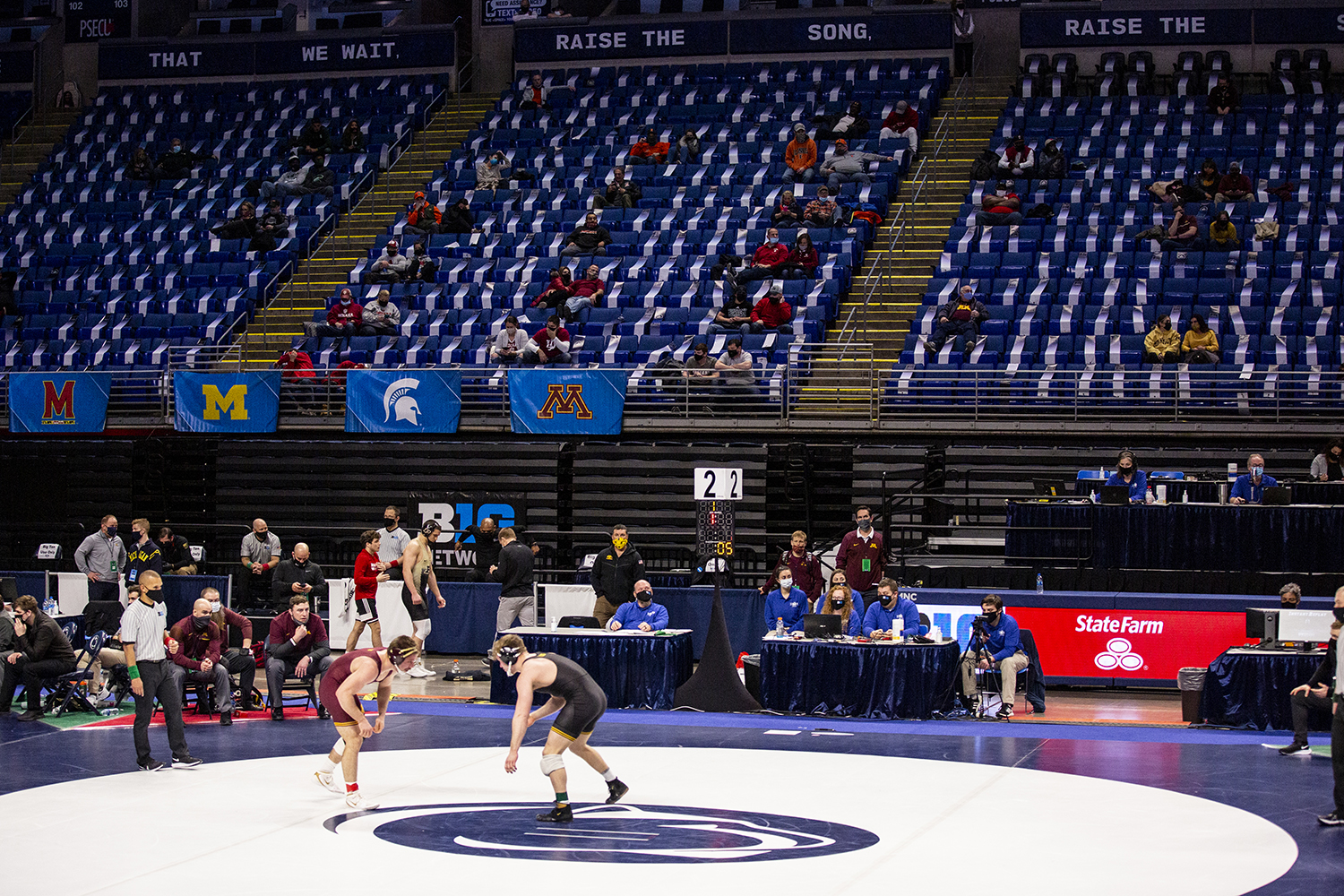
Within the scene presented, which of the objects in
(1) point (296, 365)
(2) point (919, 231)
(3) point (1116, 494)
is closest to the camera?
(3) point (1116, 494)

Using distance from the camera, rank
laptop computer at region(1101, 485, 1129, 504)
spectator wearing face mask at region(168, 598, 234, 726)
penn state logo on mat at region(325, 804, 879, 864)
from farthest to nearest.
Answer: laptop computer at region(1101, 485, 1129, 504), spectator wearing face mask at region(168, 598, 234, 726), penn state logo on mat at region(325, 804, 879, 864)

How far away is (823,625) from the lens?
17203 mm

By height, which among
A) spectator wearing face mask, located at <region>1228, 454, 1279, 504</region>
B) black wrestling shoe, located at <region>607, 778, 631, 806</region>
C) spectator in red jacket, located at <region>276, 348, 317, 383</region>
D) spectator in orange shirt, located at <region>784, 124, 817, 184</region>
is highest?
spectator in orange shirt, located at <region>784, 124, 817, 184</region>

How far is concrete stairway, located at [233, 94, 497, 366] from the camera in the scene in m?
28.9

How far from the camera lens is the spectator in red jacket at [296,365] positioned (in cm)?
2569

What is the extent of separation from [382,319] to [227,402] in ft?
11.4

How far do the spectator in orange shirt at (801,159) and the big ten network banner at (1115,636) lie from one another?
11827 millimetres

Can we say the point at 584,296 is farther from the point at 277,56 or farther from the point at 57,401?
the point at 277,56

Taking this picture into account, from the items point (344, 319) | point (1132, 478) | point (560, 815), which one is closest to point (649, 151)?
point (344, 319)

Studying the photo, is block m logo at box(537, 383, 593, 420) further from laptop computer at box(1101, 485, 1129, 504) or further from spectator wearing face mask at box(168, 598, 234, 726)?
spectator wearing face mask at box(168, 598, 234, 726)

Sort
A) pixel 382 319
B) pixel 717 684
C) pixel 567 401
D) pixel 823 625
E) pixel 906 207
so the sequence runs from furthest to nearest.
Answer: pixel 906 207 < pixel 382 319 < pixel 567 401 < pixel 717 684 < pixel 823 625

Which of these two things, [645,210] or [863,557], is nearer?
[863,557]

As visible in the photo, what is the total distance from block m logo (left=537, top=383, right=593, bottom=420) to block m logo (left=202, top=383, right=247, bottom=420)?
480cm

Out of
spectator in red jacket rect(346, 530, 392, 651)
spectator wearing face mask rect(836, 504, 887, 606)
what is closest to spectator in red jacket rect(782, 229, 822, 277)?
spectator wearing face mask rect(836, 504, 887, 606)
